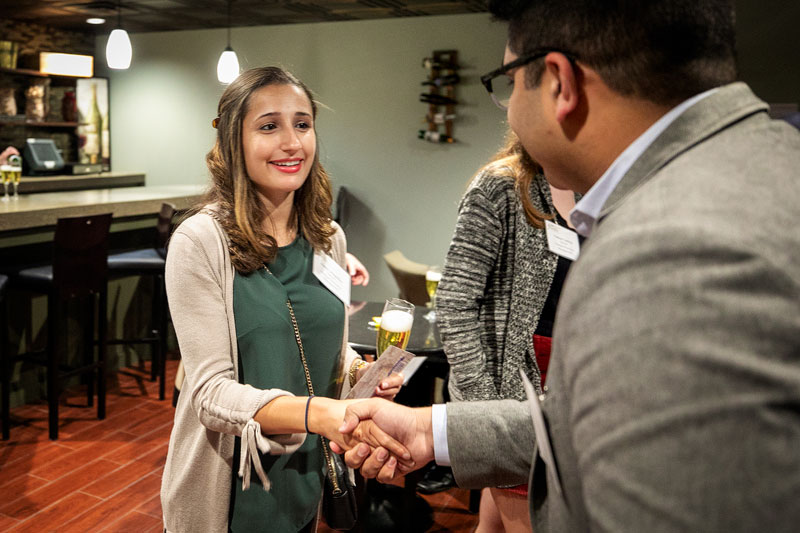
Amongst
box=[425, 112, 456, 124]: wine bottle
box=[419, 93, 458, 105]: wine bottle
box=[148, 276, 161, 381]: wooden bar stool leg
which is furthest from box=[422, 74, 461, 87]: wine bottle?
box=[148, 276, 161, 381]: wooden bar stool leg

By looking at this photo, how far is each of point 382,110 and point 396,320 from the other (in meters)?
5.46

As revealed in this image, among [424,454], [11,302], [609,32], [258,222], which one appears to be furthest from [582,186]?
[11,302]

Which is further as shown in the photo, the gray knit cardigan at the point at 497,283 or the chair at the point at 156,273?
the chair at the point at 156,273

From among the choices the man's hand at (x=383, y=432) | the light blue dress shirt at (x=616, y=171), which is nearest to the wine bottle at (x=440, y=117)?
the man's hand at (x=383, y=432)

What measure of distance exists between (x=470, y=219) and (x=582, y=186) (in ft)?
2.69

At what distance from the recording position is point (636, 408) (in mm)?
517

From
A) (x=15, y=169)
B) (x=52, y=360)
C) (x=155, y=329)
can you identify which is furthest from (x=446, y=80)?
(x=52, y=360)

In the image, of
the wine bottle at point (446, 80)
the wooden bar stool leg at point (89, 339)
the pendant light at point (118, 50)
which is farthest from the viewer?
the wine bottle at point (446, 80)

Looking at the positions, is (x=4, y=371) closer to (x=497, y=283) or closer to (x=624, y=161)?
(x=497, y=283)

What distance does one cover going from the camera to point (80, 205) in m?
4.19

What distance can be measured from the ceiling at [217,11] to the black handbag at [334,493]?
16.7ft

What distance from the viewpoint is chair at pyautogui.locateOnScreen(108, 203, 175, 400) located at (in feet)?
14.1

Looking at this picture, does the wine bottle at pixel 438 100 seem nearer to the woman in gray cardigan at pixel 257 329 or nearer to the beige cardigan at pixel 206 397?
the woman in gray cardigan at pixel 257 329

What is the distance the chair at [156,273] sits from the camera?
4.30 metres
